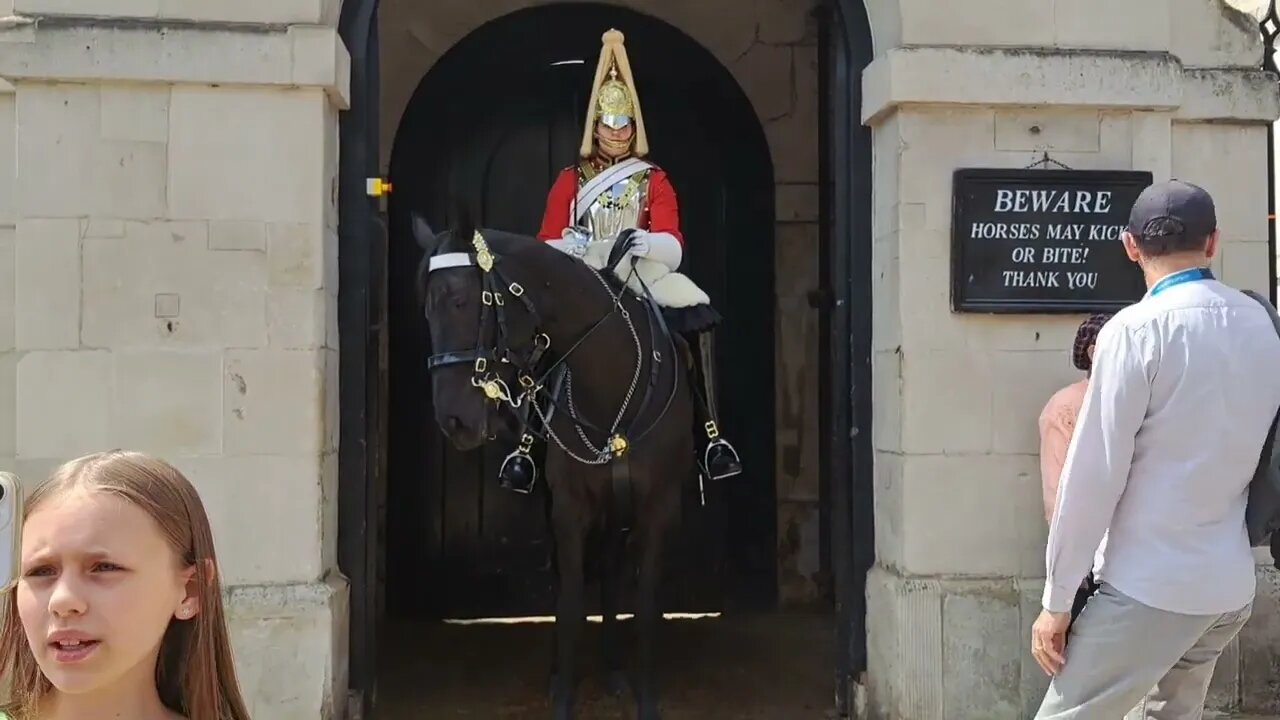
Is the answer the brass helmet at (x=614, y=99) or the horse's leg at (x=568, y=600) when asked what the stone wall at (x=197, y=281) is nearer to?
the horse's leg at (x=568, y=600)

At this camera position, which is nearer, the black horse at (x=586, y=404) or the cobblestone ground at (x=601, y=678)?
the black horse at (x=586, y=404)

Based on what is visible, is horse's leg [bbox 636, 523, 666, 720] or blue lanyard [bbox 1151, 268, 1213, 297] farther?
horse's leg [bbox 636, 523, 666, 720]

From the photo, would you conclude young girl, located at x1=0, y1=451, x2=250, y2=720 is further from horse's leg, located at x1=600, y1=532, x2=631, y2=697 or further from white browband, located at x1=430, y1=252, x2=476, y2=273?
horse's leg, located at x1=600, y1=532, x2=631, y2=697

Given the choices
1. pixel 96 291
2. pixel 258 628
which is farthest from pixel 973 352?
pixel 96 291

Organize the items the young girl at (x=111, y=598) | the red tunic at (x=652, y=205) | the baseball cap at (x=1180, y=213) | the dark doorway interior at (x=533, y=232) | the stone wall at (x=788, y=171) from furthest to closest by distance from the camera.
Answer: the stone wall at (x=788, y=171)
the dark doorway interior at (x=533, y=232)
the red tunic at (x=652, y=205)
the baseball cap at (x=1180, y=213)
the young girl at (x=111, y=598)

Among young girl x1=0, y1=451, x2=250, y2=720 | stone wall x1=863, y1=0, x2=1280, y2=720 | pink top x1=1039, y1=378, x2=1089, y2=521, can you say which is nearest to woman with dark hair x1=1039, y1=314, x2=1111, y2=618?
pink top x1=1039, y1=378, x2=1089, y2=521

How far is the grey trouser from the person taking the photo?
262 centimetres

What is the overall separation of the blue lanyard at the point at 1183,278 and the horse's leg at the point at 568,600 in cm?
237

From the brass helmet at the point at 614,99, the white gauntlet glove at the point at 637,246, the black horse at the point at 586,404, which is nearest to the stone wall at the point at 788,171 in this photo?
the brass helmet at the point at 614,99

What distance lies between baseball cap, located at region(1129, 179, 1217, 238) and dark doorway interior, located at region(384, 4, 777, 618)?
13.7 ft

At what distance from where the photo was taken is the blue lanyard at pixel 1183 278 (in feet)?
8.97

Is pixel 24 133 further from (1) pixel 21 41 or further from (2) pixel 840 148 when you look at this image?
(2) pixel 840 148

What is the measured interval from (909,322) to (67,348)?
3006 mm

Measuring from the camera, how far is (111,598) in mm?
1350
